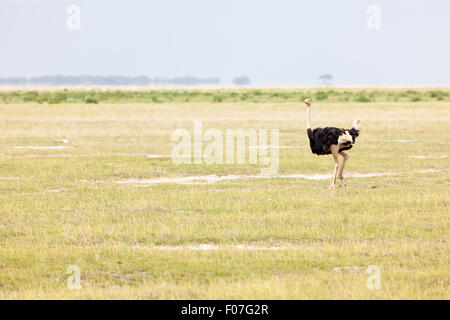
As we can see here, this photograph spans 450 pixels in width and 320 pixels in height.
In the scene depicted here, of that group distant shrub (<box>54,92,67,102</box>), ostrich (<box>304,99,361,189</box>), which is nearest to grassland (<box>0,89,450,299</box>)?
ostrich (<box>304,99,361,189</box>)

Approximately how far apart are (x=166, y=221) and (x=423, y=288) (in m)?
5.40

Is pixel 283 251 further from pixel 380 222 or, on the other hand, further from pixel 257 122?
pixel 257 122

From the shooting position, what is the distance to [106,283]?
9477mm

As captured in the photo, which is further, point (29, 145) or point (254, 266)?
point (29, 145)

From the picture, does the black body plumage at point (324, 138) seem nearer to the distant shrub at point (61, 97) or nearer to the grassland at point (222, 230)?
the grassland at point (222, 230)

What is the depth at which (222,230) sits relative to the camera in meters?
12.4

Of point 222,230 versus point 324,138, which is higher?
point 324,138

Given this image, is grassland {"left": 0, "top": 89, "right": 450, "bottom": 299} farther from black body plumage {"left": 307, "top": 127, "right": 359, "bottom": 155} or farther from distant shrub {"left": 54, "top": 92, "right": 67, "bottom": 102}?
distant shrub {"left": 54, "top": 92, "right": 67, "bottom": 102}

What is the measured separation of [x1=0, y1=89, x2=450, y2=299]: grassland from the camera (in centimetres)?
934

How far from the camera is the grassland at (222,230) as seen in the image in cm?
934

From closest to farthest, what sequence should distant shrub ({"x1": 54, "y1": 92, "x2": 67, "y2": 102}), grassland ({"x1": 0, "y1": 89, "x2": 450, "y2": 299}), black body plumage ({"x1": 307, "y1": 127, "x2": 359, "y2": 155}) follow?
grassland ({"x1": 0, "y1": 89, "x2": 450, "y2": 299}), black body plumage ({"x1": 307, "y1": 127, "x2": 359, "y2": 155}), distant shrub ({"x1": 54, "y1": 92, "x2": 67, "y2": 102})

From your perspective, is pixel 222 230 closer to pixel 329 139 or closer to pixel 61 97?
pixel 329 139

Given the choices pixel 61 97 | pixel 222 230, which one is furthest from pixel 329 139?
pixel 61 97

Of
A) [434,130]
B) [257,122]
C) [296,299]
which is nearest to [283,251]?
[296,299]
